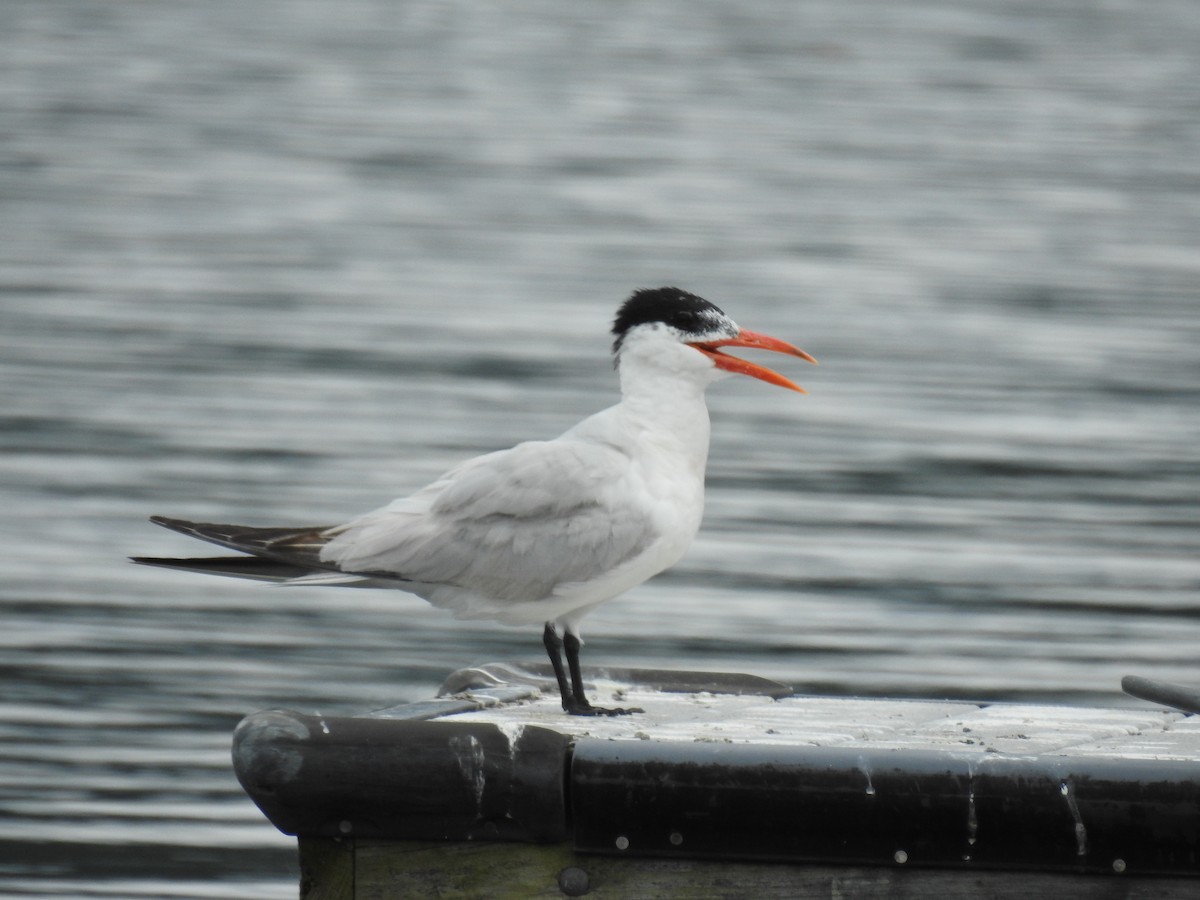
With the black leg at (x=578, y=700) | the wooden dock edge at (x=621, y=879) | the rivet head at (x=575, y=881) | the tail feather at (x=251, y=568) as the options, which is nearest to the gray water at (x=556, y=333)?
the tail feather at (x=251, y=568)

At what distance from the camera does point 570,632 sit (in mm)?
4723

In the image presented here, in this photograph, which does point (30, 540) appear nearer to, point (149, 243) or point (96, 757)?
point (96, 757)

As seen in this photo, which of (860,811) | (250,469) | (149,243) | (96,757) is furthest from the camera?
(149,243)

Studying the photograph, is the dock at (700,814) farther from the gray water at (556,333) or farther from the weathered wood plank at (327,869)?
the gray water at (556,333)

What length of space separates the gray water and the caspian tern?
1.60m

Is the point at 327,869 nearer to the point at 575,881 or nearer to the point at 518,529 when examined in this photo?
the point at 575,881

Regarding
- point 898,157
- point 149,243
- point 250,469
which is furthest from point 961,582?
point 898,157

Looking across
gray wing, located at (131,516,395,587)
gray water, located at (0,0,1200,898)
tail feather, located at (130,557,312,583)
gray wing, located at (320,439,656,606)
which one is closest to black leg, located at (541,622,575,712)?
gray wing, located at (320,439,656,606)

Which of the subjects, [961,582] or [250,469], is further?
[250,469]

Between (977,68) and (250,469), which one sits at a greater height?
(977,68)

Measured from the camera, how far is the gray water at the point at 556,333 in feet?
25.6

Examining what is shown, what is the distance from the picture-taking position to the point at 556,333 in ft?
44.1

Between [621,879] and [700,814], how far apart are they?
0.19 meters

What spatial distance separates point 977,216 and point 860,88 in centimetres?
489
